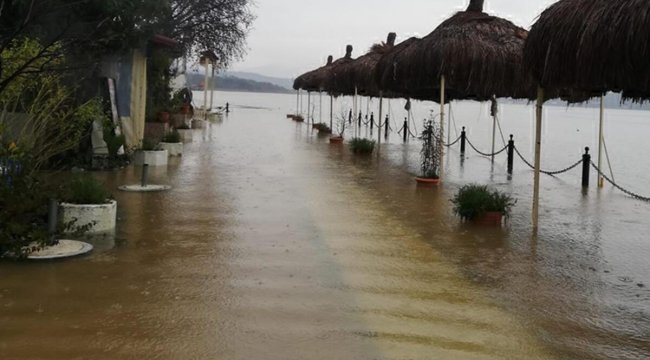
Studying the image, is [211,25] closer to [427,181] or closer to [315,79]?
[315,79]

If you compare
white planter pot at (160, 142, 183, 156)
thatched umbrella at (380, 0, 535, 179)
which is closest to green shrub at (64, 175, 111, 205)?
thatched umbrella at (380, 0, 535, 179)

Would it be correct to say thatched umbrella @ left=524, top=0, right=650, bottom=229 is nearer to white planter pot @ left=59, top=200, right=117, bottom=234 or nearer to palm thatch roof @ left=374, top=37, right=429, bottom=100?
white planter pot @ left=59, top=200, right=117, bottom=234

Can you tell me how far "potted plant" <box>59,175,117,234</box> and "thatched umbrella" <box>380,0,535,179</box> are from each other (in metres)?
6.31

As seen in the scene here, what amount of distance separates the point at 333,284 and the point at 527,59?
3.58m

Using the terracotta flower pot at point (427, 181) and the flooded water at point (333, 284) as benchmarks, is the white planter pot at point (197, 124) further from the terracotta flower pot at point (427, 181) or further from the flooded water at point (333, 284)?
the flooded water at point (333, 284)

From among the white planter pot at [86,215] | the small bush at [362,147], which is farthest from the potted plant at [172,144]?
the white planter pot at [86,215]

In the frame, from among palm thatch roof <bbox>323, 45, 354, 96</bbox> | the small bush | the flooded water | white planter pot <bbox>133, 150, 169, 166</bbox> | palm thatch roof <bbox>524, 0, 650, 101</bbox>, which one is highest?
palm thatch roof <bbox>323, 45, 354, 96</bbox>

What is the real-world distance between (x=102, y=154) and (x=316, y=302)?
26.2ft

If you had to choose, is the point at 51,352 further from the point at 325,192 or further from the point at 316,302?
the point at 325,192

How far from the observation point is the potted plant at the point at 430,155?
1174cm

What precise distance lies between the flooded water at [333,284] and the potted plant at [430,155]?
153 centimetres

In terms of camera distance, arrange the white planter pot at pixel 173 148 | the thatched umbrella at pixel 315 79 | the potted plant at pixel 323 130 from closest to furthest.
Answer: the white planter pot at pixel 173 148 → the potted plant at pixel 323 130 → the thatched umbrella at pixel 315 79

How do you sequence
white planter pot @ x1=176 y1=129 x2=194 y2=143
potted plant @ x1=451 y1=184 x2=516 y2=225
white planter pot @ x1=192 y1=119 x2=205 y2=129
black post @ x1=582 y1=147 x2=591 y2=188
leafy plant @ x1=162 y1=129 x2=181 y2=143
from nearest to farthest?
1. potted plant @ x1=451 y1=184 x2=516 y2=225
2. black post @ x1=582 y1=147 x2=591 y2=188
3. leafy plant @ x1=162 y1=129 x2=181 y2=143
4. white planter pot @ x1=176 y1=129 x2=194 y2=143
5. white planter pot @ x1=192 y1=119 x2=205 y2=129

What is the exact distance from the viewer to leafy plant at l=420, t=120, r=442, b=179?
1182 cm
